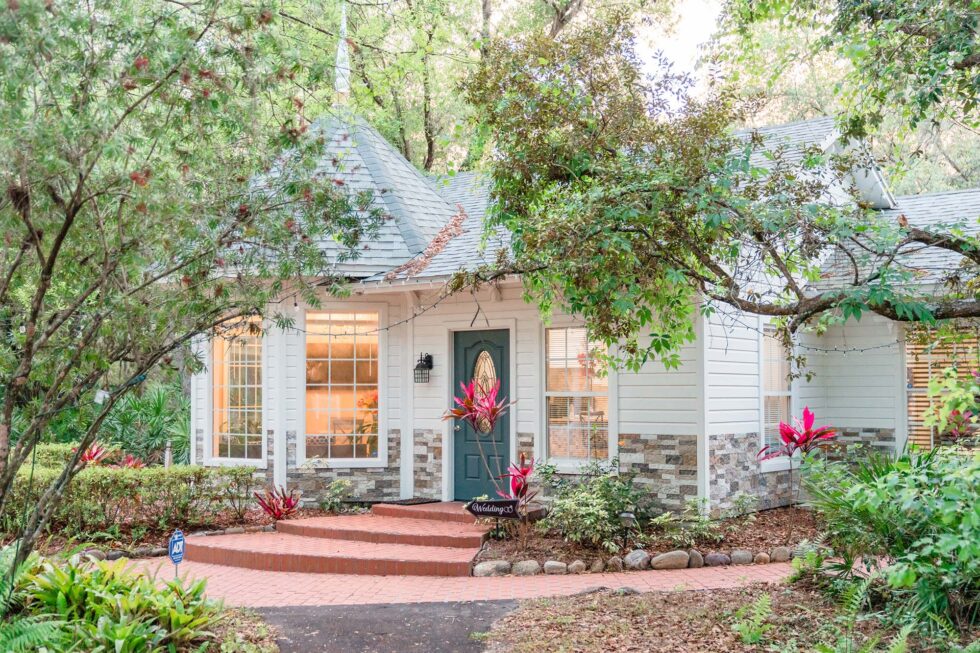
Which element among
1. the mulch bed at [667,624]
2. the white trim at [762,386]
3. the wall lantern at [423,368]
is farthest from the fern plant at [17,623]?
the white trim at [762,386]

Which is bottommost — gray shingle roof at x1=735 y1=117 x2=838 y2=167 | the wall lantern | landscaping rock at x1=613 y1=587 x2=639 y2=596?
landscaping rock at x1=613 y1=587 x2=639 y2=596

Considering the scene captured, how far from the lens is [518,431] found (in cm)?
1075

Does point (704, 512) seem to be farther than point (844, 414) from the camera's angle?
No

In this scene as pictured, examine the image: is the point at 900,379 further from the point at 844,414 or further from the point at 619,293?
the point at 619,293

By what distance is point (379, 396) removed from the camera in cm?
1161

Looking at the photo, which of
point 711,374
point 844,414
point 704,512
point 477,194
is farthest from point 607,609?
point 477,194

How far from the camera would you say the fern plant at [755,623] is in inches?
224

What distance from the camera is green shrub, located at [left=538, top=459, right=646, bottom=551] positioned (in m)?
8.81

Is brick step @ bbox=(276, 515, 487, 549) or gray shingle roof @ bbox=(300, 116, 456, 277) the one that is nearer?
brick step @ bbox=(276, 515, 487, 549)

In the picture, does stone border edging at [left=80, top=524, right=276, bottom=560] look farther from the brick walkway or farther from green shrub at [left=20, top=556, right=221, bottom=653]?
green shrub at [left=20, top=556, right=221, bottom=653]

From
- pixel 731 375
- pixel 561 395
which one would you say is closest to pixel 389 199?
pixel 561 395

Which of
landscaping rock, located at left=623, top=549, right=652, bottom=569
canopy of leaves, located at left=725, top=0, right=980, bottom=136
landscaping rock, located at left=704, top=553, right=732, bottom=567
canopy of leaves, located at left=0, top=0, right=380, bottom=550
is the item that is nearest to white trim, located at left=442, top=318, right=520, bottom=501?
landscaping rock, located at left=623, top=549, right=652, bottom=569

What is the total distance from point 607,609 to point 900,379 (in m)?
6.46

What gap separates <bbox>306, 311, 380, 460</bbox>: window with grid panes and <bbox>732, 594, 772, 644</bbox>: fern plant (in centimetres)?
627
